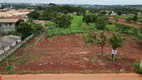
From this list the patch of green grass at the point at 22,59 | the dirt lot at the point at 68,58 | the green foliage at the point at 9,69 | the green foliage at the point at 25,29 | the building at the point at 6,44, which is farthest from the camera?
the green foliage at the point at 25,29

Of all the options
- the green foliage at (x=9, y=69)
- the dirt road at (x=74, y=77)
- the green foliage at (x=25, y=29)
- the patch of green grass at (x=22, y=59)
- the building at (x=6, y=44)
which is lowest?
the dirt road at (x=74, y=77)

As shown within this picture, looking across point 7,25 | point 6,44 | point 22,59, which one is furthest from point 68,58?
point 7,25

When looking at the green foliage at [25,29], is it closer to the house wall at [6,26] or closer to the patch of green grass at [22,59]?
the house wall at [6,26]

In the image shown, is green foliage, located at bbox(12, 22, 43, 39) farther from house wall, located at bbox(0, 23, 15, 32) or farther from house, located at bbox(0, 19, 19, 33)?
house wall, located at bbox(0, 23, 15, 32)

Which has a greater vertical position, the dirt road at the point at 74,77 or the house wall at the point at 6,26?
the house wall at the point at 6,26

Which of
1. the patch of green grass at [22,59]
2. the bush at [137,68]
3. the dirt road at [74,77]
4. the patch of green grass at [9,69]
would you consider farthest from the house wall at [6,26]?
the bush at [137,68]

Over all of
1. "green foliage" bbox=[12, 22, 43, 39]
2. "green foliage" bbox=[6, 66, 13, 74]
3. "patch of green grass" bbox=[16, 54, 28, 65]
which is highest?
"green foliage" bbox=[12, 22, 43, 39]

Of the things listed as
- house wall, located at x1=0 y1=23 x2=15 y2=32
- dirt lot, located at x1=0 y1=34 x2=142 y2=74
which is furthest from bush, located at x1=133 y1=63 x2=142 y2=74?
house wall, located at x1=0 y1=23 x2=15 y2=32

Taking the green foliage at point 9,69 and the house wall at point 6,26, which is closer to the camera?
the green foliage at point 9,69
